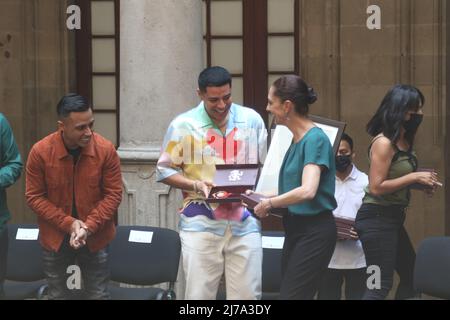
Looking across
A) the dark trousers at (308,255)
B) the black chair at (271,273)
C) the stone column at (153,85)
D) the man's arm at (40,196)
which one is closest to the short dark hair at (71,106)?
the man's arm at (40,196)

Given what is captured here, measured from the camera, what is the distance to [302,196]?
315 inches

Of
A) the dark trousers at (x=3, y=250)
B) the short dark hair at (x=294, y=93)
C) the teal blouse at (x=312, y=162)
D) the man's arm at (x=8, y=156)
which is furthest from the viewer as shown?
the dark trousers at (x=3, y=250)

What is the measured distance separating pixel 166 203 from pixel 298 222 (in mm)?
3220

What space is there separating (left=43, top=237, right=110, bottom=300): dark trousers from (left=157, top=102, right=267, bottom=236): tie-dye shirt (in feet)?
2.52

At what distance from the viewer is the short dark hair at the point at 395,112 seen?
29.5 ft

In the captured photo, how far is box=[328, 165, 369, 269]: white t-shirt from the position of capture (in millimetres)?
10125

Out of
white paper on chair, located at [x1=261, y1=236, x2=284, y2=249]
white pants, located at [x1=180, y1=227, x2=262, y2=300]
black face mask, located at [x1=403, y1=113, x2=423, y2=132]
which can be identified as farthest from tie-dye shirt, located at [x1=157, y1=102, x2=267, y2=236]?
white paper on chair, located at [x1=261, y1=236, x2=284, y2=249]

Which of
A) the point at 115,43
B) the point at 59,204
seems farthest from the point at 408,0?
the point at 59,204

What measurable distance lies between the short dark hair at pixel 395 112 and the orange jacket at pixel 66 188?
5.98 feet

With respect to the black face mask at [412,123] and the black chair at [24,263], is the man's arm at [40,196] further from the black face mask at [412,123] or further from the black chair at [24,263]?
the black face mask at [412,123]

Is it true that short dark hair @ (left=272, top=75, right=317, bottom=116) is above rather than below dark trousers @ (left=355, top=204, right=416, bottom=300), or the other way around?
above

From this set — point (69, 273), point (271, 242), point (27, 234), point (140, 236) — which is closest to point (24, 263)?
point (27, 234)

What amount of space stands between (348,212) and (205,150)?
6.02ft

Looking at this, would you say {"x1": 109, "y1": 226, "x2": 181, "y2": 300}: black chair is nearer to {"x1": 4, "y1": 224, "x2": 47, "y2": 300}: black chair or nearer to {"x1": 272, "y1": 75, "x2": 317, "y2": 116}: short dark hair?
{"x1": 4, "y1": 224, "x2": 47, "y2": 300}: black chair
